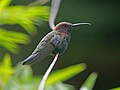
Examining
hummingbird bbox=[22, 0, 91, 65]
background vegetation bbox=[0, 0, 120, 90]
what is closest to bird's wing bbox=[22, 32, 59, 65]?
hummingbird bbox=[22, 0, 91, 65]

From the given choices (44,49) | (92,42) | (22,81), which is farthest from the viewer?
(92,42)

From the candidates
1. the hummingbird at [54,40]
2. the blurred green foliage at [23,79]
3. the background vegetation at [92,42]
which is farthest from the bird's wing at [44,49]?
the background vegetation at [92,42]

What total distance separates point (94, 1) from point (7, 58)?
2.02 m

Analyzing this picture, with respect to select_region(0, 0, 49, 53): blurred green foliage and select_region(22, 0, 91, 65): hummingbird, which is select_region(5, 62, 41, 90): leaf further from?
select_region(22, 0, 91, 65): hummingbird

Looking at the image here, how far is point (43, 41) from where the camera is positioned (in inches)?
15.8

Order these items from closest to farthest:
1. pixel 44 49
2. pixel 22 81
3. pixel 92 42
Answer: pixel 44 49 → pixel 22 81 → pixel 92 42

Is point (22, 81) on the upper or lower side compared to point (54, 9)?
lower

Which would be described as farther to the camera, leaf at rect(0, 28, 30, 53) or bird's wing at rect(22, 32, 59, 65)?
leaf at rect(0, 28, 30, 53)

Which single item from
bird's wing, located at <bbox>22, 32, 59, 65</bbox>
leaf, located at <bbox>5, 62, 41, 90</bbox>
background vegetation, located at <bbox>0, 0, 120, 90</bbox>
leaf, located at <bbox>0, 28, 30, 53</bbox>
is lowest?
background vegetation, located at <bbox>0, 0, 120, 90</bbox>

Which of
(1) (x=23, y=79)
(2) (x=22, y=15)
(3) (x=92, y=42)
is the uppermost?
(2) (x=22, y=15)

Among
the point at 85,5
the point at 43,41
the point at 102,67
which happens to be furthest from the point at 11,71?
the point at 102,67

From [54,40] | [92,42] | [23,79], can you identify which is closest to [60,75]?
[23,79]

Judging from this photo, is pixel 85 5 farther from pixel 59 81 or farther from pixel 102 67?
pixel 59 81

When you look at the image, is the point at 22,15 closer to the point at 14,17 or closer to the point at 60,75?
the point at 14,17
